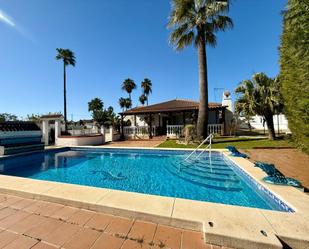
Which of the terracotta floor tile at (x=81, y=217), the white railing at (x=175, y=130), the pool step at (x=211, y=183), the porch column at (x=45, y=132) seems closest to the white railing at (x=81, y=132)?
the porch column at (x=45, y=132)

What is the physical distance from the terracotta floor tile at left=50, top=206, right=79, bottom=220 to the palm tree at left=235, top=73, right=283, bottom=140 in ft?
49.2

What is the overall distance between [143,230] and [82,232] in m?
1.04

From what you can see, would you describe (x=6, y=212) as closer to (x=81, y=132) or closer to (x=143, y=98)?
(x=81, y=132)

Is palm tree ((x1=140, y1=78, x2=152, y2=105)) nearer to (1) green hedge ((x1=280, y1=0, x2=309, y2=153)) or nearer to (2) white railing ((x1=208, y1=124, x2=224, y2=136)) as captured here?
(2) white railing ((x1=208, y1=124, x2=224, y2=136))

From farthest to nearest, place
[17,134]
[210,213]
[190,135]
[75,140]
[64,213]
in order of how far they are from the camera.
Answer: [75,140], [190,135], [17,134], [64,213], [210,213]

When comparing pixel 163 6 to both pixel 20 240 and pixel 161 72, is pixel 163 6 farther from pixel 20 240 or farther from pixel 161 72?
pixel 20 240

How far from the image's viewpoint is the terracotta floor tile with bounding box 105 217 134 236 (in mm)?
2920

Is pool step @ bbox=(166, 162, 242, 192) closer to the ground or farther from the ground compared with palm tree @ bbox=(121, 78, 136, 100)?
closer to the ground

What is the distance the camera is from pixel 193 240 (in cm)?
273

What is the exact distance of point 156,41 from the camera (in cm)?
1995

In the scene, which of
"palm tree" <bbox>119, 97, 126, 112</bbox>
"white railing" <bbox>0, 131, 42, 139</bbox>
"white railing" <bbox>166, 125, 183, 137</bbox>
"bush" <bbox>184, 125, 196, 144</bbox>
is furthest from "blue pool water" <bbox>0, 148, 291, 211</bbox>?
"palm tree" <bbox>119, 97, 126, 112</bbox>

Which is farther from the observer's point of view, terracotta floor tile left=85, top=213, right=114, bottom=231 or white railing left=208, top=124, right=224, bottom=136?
white railing left=208, top=124, right=224, bottom=136

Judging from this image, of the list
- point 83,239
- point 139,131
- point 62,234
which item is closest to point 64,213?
point 62,234

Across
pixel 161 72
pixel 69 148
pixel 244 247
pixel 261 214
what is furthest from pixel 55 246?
pixel 161 72
